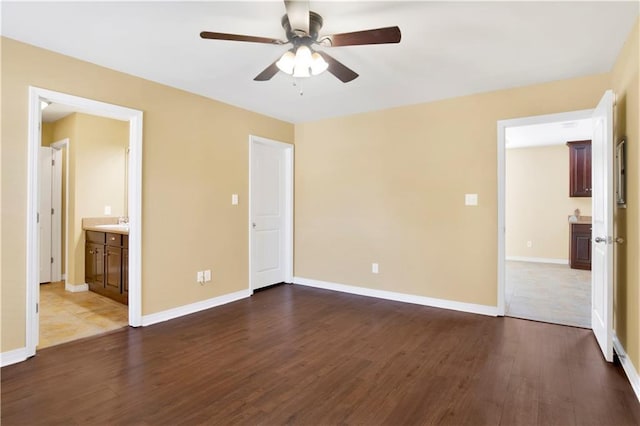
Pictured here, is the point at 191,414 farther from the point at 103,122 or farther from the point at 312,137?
the point at 103,122

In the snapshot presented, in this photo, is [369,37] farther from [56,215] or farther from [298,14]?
[56,215]

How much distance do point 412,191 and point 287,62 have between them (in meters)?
2.41

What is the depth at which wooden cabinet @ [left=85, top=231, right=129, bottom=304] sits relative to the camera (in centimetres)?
391

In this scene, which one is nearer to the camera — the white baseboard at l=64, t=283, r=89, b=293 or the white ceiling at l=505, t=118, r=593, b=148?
the white baseboard at l=64, t=283, r=89, b=293

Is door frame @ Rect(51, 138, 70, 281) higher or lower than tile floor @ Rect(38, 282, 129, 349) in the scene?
higher

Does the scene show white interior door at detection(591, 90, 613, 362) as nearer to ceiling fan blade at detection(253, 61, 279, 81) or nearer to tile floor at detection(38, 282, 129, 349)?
ceiling fan blade at detection(253, 61, 279, 81)

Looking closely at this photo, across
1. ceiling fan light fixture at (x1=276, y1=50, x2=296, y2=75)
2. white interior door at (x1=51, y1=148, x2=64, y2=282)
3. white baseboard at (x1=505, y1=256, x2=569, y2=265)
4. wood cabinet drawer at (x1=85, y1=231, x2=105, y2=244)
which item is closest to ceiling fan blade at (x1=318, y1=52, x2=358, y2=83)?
ceiling fan light fixture at (x1=276, y1=50, x2=296, y2=75)

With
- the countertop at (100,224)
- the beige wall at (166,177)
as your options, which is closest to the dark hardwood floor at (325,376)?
the beige wall at (166,177)

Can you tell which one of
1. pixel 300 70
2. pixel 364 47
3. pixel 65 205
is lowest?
pixel 65 205

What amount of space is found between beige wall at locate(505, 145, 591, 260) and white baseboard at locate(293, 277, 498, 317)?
4.32 meters

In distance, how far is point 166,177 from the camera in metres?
3.55

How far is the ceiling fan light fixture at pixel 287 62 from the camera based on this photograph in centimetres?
238

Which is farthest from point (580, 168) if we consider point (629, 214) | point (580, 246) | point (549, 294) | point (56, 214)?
point (56, 214)

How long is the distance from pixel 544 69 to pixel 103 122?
18.4 feet
